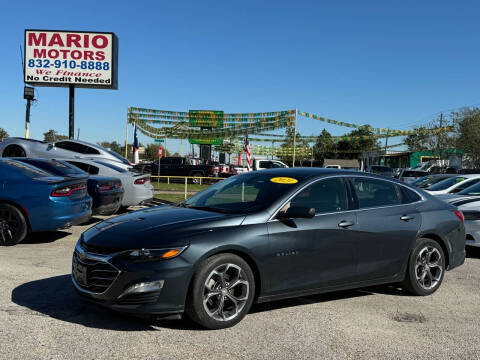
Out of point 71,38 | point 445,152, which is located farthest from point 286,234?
point 445,152

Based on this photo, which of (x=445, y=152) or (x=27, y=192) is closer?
(x=27, y=192)

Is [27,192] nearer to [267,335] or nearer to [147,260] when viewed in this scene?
[147,260]

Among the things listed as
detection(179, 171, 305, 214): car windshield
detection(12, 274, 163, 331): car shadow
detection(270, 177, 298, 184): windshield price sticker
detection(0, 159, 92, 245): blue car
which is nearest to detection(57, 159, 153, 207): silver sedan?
detection(0, 159, 92, 245): blue car

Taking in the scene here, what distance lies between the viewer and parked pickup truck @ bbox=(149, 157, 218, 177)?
31.4 metres

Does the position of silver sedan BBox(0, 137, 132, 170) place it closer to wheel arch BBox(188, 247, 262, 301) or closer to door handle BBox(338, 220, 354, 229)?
door handle BBox(338, 220, 354, 229)

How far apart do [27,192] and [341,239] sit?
5.40 m

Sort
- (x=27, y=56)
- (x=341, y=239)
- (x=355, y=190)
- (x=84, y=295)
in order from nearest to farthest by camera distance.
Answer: (x=84, y=295)
(x=341, y=239)
(x=355, y=190)
(x=27, y=56)

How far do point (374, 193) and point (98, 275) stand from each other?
3.10m

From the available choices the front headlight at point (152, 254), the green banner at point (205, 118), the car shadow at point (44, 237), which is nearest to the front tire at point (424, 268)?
the front headlight at point (152, 254)

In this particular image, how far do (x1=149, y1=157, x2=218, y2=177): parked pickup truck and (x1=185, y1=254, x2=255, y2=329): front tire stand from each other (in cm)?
2670

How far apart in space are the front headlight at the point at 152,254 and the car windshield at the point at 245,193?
0.87 metres

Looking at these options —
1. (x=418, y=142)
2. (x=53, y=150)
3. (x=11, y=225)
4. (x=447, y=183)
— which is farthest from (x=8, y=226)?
(x=418, y=142)

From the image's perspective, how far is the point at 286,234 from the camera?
4441 millimetres

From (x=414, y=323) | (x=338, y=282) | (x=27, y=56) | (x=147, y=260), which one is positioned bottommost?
(x=414, y=323)
